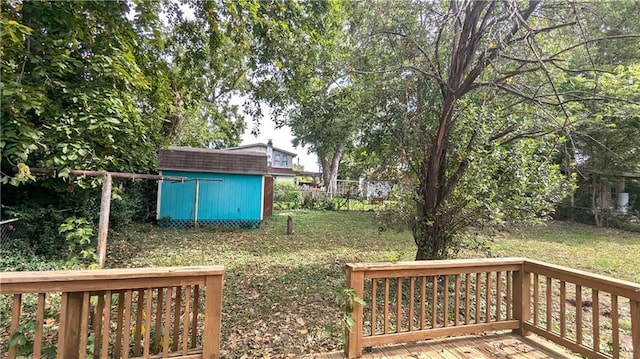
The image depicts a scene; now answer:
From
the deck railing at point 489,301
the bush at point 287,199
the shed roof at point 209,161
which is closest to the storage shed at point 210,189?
the shed roof at point 209,161

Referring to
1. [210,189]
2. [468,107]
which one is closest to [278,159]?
[210,189]

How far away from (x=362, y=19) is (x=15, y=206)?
639 centimetres

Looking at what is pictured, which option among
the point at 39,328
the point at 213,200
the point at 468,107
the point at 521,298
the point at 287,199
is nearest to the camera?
the point at 39,328

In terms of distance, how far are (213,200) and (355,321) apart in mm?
8447

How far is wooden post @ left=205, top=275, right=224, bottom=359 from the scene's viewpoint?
6.80ft

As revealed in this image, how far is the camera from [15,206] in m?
4.80

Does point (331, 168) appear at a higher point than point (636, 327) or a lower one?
higher

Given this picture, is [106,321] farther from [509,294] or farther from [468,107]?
[468,107]

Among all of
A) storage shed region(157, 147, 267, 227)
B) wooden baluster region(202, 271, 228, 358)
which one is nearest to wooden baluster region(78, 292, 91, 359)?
wooden baluster region(202, 271, 228, 358)

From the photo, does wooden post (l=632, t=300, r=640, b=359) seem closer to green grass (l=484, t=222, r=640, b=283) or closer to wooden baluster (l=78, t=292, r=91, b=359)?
Result: green grass (l=484, t=222, r=640, b=283)

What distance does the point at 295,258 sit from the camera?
20.1 ft

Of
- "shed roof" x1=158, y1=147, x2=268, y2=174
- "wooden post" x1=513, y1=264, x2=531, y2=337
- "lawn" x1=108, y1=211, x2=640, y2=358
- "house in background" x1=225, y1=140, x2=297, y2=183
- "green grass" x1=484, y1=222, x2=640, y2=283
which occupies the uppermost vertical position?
"house in background" x1=225, y1=140, x2=297, y2=183

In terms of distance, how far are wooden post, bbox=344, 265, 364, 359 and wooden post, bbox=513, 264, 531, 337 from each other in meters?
1.68

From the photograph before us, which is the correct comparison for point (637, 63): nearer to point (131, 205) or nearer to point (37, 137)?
point (37, 137)
